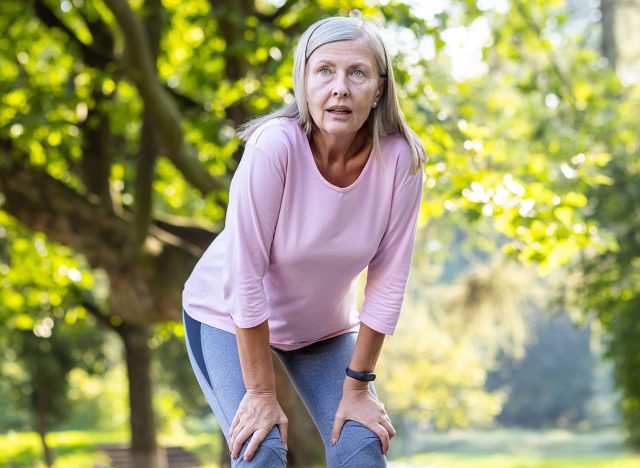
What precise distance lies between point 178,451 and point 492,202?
17242mm

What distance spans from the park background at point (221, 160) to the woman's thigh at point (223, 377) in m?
3.44

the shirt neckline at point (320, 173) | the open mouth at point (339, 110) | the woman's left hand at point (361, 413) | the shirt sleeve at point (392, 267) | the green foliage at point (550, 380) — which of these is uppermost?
the open mouth at point (339, 110)

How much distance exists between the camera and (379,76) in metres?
2.62


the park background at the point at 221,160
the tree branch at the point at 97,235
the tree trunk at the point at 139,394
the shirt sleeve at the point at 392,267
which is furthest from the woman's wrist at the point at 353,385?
the tree trunk at the point at 139,394

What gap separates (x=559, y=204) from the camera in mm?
6297

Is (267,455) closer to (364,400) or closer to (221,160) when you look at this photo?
(364,400)

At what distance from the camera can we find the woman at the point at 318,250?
2543 millimetres

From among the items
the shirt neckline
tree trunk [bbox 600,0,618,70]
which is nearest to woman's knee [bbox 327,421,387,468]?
the shirt neckline

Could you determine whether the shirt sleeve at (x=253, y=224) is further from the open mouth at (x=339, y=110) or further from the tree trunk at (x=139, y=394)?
the tree trunk at (x=139, y=394)

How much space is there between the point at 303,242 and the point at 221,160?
6.00 meters

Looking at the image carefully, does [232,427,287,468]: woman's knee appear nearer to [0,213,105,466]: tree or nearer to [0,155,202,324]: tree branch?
[0,155,202,324]: tree branch

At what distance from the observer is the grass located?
2020 centimetres

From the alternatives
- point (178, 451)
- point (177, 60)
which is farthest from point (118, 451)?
point (177, 60)

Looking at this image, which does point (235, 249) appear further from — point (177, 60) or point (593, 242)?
point (177, 60)
